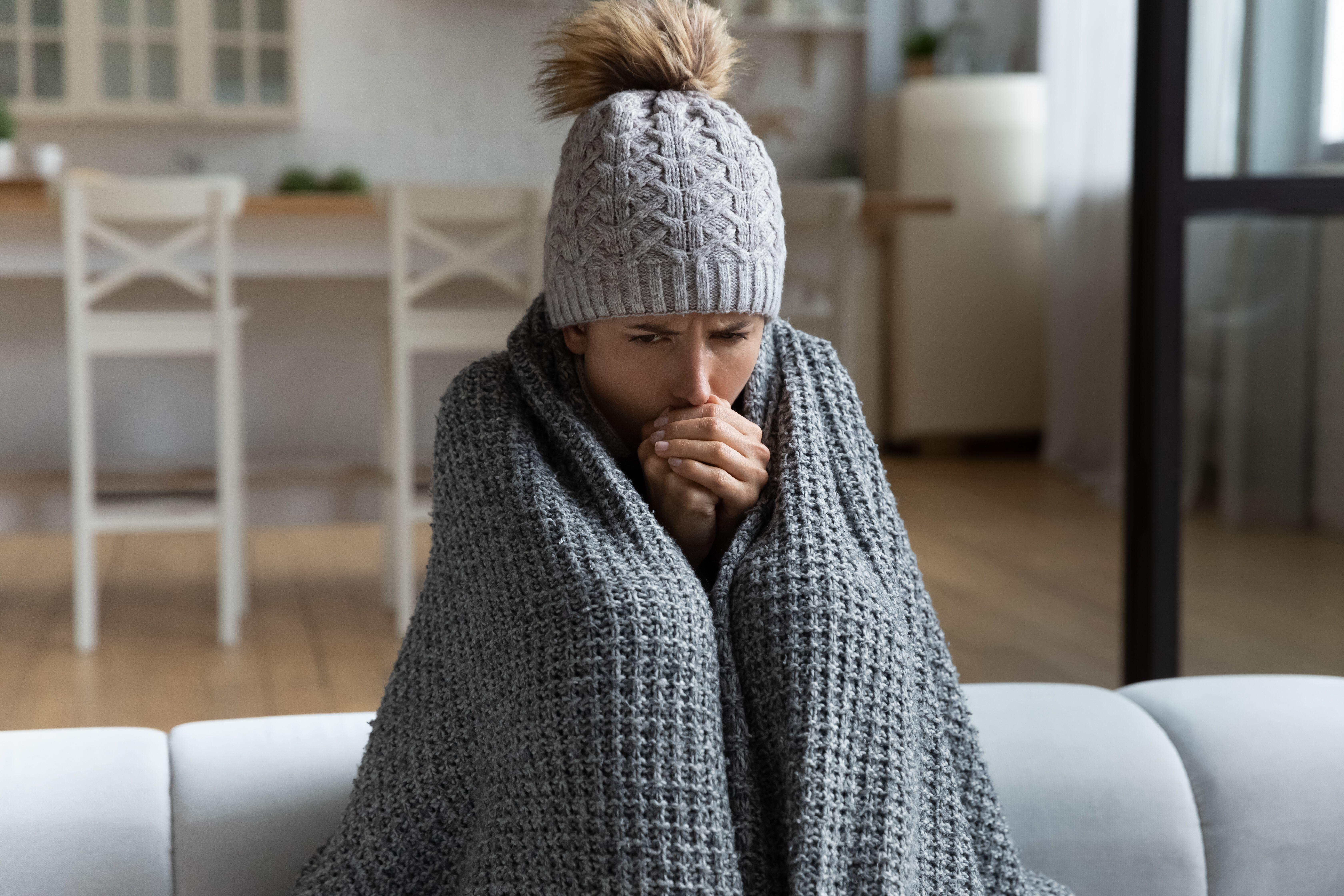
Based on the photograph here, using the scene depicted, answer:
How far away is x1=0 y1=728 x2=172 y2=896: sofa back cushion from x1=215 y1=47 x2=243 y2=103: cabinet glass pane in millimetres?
4228

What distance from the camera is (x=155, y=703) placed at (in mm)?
2336

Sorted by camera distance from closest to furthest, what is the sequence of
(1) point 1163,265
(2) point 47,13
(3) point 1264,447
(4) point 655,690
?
1. (4) point 655,690
2. (1) point 1163,265
3. (3) point 1264,447
4. (2) point 47,13

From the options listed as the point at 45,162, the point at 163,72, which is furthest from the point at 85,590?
the point at 163,72

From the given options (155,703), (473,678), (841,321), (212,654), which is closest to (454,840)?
(473,678)

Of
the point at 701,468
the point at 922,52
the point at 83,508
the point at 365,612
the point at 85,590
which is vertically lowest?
the point at 365,612

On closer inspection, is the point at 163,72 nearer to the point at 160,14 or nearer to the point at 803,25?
the point at 160,14

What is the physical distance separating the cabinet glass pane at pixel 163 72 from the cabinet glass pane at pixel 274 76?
295 millimetres

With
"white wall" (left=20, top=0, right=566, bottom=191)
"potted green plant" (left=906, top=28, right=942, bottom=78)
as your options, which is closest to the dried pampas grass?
"white wall" (left=20, top=0, right=566, bottom=191)

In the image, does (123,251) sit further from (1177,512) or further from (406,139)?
(406,139)

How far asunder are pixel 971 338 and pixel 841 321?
221cm

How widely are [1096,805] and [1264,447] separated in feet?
5.57

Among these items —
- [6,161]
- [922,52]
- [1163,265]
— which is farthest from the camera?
[922,52]

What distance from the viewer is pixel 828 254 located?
10.4 feet

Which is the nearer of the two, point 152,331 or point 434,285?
point 152,331
